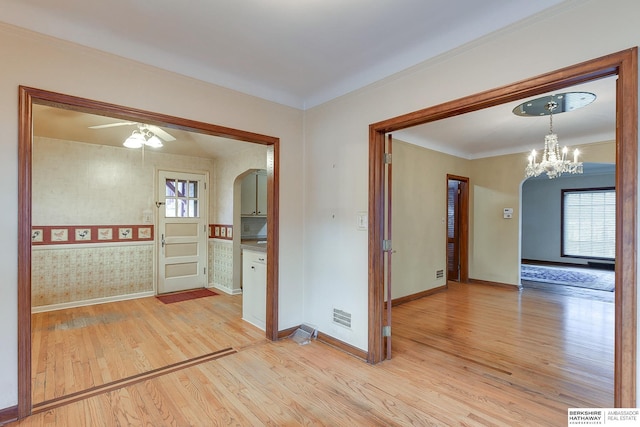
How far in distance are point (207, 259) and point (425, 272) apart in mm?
3982

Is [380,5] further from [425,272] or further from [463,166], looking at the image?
[463,166]

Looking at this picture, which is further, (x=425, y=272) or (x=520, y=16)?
(x=425, y=272)

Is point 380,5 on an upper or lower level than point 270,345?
upper

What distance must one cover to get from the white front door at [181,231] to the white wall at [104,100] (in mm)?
2955

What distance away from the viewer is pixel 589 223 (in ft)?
26.6

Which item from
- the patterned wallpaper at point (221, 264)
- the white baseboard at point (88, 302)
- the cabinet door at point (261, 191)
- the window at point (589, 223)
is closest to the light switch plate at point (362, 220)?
the patterned wallpaper at point (221, 264)

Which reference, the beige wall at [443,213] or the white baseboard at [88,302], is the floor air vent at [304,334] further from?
the white baseboard at [88,302]

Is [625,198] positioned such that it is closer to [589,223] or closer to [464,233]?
[464,233]

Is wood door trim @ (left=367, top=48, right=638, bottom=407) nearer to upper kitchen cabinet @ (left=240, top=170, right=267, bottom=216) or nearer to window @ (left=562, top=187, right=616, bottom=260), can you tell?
upper kitchen cabinet @ (left=240, top=170, right=267, bottom=216)

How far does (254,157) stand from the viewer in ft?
16.1

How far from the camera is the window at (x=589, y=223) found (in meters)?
7.84

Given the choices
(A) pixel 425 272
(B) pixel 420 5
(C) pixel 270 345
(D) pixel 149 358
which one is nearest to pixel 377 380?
(C) pixel 270 345

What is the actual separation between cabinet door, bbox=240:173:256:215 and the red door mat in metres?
1.55

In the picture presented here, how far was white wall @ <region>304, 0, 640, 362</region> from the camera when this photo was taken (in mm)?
1675
